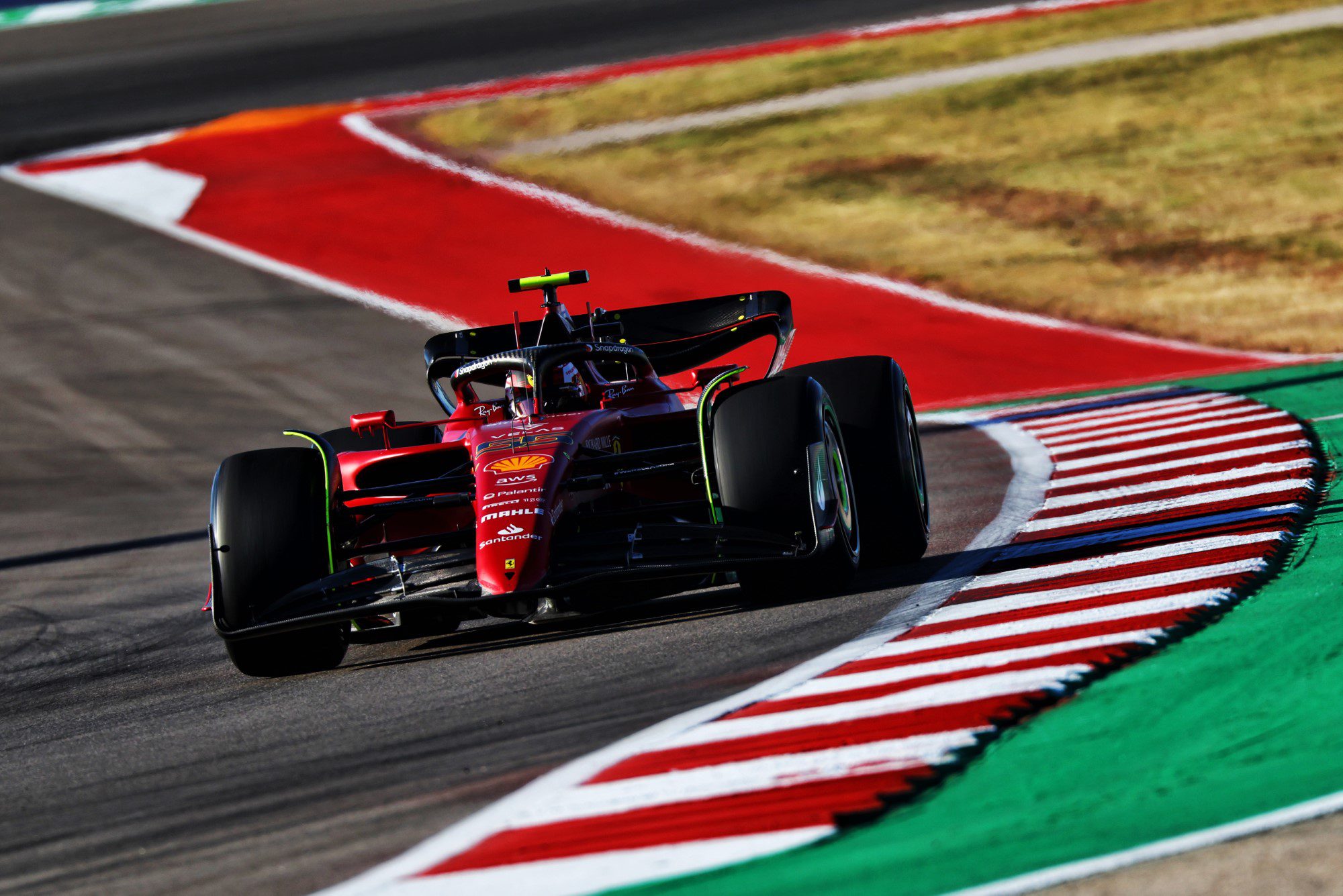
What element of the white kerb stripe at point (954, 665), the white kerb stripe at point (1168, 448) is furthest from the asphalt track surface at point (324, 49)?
the white kerb stripe at point (954, 665)

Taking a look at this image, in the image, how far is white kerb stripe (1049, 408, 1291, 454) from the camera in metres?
11.3

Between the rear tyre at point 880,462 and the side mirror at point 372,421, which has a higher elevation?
the side mirror at point 372,421

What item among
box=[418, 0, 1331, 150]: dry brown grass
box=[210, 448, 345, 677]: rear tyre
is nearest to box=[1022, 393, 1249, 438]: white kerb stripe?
box=[210, 448, 345, 677]: rear tyre

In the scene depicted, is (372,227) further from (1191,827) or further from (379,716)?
(1191,827)

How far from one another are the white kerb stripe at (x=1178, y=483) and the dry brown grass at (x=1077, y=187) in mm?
7904

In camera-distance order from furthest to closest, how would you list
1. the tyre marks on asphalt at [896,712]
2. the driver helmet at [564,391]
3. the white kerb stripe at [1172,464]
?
the white kerb stripe at [1172,464]
the driver helmet at [564,391]
the tyre marks on asphalt at [896,712]

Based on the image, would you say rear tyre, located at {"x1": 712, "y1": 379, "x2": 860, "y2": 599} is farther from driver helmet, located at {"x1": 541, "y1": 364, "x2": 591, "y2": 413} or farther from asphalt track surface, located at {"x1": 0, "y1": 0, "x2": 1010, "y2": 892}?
driver helmet, located at {"x1": 541, "y1": 364, "x2": 591, "y2": 413}

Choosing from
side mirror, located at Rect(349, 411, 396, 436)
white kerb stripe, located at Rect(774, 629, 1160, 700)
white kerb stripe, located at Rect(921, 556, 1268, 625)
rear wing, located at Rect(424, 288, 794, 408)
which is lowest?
white kerb stripe, located at Rect(921, 556, 1268, 625)

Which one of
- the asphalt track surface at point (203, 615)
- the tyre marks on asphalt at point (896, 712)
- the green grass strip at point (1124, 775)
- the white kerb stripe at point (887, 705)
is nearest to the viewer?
the green grass strip at point (1124, 775)

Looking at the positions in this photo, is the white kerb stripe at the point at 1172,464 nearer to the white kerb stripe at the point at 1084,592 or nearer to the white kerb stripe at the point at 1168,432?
the white kerb stripe at the point at 1168,432

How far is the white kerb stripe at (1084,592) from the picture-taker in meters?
6.21

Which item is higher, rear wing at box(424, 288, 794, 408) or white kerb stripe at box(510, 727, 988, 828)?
rear wing at box(424, 288, 794, 408)

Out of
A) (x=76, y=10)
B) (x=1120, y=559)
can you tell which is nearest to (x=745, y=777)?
(x=1120, y=559)

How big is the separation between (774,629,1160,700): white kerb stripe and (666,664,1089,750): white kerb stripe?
162 mm
